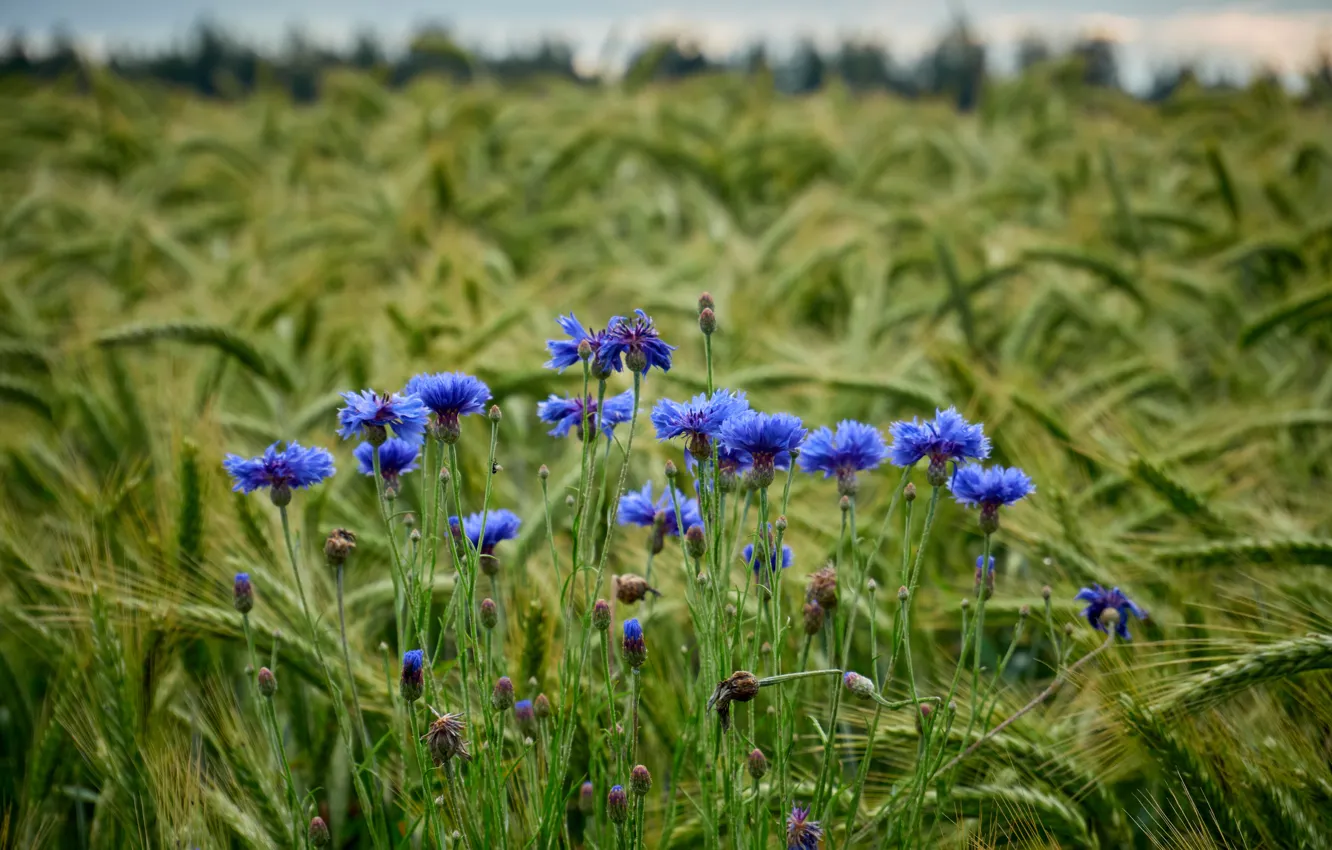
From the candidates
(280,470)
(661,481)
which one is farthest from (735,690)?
(661,481)

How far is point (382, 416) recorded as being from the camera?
100cm

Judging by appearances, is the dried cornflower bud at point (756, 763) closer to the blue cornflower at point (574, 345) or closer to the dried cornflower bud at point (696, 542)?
the dried cornflower bud at point (696, 542)

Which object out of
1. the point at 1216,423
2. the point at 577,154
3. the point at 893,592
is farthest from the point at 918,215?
the point at 893,592

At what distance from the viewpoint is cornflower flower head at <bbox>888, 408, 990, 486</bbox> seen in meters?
1.01

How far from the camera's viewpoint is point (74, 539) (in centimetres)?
187

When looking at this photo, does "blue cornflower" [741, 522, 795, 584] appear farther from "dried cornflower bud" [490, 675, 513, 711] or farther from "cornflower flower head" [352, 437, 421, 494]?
"cornflower flower head" [352, 437, 421, 494]

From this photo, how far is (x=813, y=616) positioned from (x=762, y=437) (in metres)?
0.26

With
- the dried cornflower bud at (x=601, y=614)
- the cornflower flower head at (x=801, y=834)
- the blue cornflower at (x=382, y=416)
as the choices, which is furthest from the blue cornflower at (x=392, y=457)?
the cornflower flower head at (x=801, y=834)

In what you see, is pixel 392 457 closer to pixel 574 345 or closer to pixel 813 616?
pixel 574 345

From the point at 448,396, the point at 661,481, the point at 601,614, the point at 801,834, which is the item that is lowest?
the point at 801,834

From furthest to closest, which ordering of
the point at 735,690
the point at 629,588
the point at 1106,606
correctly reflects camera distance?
the point at 1106,606, the point at 629,588, the point at 735,690

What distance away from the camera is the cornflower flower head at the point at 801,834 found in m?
1.00

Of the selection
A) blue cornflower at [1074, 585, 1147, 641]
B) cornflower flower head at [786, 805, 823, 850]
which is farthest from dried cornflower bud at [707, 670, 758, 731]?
blue cornflower at [1074, 585, 1147, 641]

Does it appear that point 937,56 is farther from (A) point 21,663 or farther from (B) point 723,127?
(A) point 21,663
